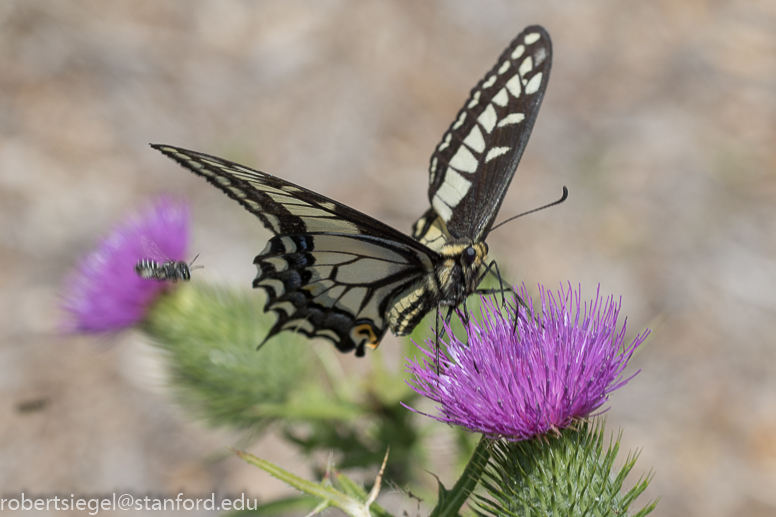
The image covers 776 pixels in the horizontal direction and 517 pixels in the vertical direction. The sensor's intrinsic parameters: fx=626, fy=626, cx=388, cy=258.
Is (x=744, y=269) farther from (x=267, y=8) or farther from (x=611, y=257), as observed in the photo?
(x=267, y=8)

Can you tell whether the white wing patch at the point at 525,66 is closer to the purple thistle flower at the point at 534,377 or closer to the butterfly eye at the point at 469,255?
the butterfly eye at the point at 469,255

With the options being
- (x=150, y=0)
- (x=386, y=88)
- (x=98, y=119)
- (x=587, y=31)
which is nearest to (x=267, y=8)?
(x=150, y=0)

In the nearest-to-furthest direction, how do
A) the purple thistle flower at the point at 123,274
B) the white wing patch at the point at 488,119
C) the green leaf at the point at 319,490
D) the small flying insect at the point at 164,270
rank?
the green leaf at the point at 319,490, the small flying insect at the point at 164,270, the white wing patch at the point at 488,119, the purple thistle flower at the point at 123,274

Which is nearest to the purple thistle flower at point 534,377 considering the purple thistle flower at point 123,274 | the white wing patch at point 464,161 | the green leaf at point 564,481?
the green leaf at point 564,481

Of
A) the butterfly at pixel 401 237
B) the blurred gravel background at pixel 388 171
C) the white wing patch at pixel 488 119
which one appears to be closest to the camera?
the butterfly at pixel 401 237

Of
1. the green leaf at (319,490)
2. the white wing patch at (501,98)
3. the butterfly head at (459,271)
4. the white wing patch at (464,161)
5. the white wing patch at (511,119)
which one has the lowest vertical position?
the green leaf at (319,490)

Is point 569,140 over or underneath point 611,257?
over

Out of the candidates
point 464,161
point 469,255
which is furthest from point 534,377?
point 464,161

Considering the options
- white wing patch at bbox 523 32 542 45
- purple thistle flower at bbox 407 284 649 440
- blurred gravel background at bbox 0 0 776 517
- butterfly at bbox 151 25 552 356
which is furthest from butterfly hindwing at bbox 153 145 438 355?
blurred gravel background at bbox 0 0 776 517
